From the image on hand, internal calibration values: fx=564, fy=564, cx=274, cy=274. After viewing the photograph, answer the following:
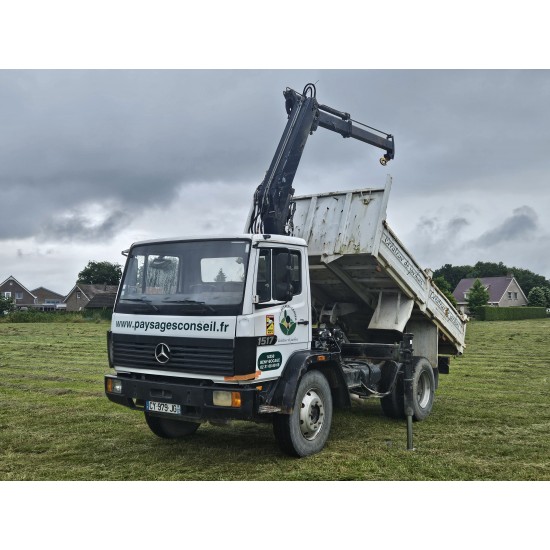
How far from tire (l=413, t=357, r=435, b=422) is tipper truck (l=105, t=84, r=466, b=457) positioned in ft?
0.08

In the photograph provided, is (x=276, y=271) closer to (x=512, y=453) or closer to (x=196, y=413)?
(x=196, y=413)

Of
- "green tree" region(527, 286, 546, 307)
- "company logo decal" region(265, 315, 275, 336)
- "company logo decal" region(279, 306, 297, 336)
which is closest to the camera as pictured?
"company logo decal" region(265, 315, 275, 336)

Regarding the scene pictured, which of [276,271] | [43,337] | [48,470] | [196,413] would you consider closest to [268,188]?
[276,271]

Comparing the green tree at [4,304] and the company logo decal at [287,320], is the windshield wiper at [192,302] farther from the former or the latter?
the green tree at [4,304]

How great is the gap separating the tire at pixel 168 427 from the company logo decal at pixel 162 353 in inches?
54.1

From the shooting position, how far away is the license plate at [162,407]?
6.27m

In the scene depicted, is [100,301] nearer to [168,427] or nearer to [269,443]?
[168,427]

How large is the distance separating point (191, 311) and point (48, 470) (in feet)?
7.68

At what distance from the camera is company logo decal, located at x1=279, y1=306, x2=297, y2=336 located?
257 inches

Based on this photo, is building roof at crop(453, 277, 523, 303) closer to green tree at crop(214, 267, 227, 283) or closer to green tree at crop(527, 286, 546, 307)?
green tree at crop(527, 286, 546, 307)

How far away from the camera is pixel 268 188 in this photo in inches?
319

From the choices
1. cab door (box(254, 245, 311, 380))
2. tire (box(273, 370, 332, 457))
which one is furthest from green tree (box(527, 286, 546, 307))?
cab door (box(254, 245, 311, 380))

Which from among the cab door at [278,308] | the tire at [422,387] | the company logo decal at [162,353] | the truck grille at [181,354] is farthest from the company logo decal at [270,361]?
the tire at [422,387]

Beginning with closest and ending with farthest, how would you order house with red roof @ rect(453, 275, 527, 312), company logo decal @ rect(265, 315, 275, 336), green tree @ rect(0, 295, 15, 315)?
company logo decal @ rect(265, 315, 275, 336), green tree @ rect(0, 295, 15, 315), house with red roof @ rect(453, 275, 527, 312)
